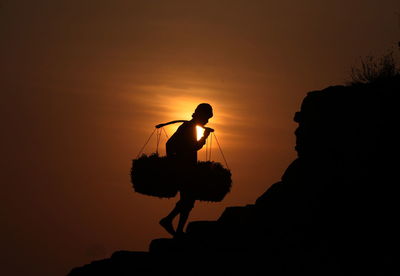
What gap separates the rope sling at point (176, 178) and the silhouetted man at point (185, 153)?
52mm

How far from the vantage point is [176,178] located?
16062 mm

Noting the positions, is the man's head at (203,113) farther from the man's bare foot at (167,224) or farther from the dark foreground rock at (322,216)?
the dark foreground rock at (322,216)

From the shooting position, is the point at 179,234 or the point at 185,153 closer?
the point at 185,153

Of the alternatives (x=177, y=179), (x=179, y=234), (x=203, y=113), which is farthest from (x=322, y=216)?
(x=203, y=113)

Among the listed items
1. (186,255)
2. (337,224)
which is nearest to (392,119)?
(337,224)

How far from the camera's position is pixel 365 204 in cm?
1653

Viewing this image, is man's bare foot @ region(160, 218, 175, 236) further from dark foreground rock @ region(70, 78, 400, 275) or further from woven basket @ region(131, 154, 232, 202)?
woven basket @ region(131, 154, 232, 202)

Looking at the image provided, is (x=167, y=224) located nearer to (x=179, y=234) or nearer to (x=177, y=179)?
(x=179, y=234)

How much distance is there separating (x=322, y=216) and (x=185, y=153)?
9.80 feet

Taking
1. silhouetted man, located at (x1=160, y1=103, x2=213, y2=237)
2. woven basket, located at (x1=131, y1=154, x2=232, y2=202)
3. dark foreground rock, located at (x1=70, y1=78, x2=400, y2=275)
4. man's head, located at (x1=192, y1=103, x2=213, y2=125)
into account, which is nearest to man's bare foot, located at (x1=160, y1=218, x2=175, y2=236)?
silhouetted man, located at (x1=160, y1=103, x2=213, y2=237)

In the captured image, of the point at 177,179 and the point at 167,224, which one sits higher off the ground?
the point at 177,179

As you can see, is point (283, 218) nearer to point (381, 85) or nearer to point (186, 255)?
point (186, 255)

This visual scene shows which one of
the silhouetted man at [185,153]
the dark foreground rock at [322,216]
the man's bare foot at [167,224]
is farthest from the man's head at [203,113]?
the dark foreground rock at [322,216]

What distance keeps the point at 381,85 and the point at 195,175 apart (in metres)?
4.44
